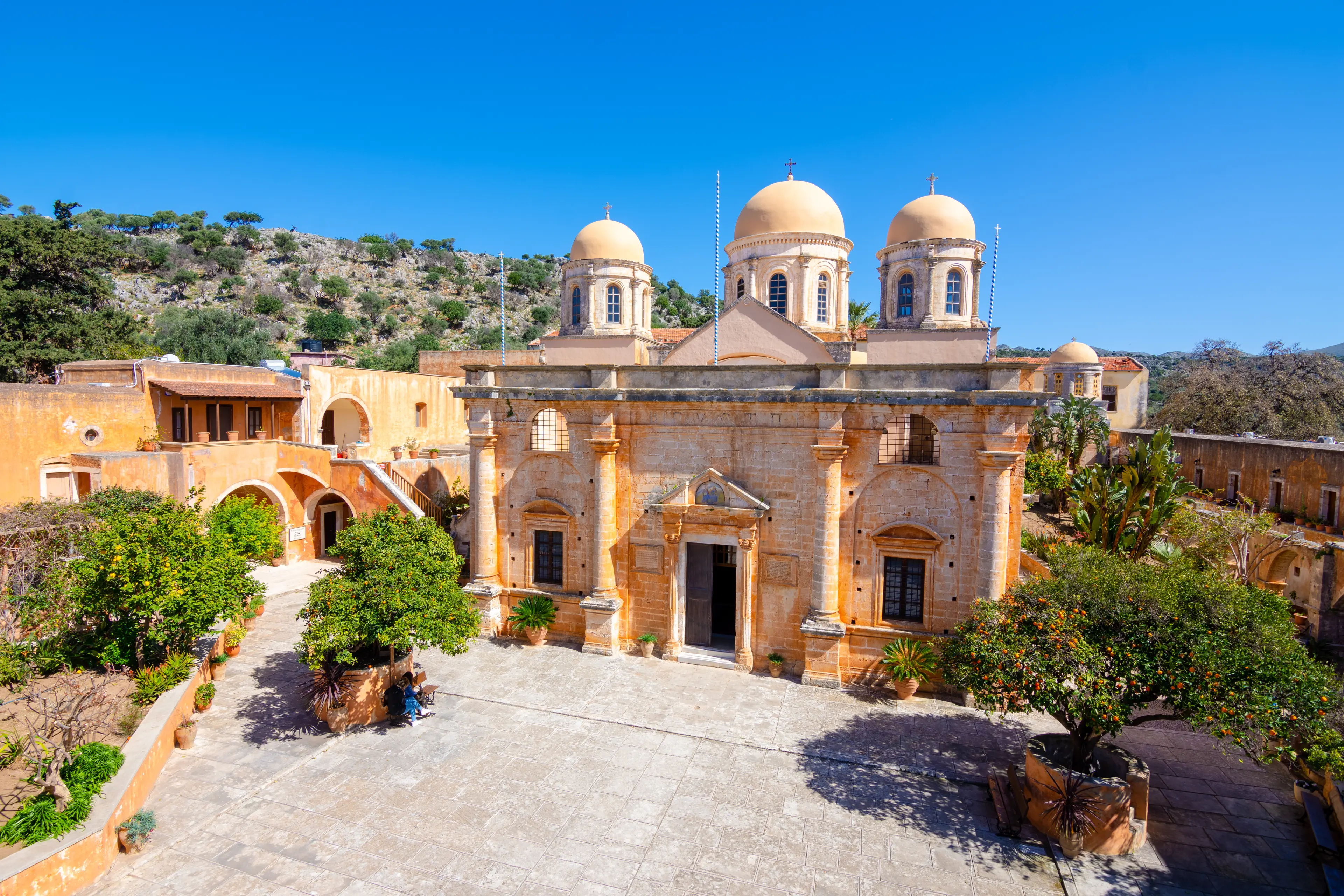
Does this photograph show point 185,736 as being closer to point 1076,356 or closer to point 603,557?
point 603,557

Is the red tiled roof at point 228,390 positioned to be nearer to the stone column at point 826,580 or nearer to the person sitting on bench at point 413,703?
the person sitting on bench at point 413,703

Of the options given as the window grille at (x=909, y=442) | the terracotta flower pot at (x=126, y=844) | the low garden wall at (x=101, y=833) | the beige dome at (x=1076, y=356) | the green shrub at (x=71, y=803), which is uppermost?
the beige dome at (x=1076, y=356)

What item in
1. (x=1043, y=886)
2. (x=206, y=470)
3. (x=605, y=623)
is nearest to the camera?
(x=1043, y=886)

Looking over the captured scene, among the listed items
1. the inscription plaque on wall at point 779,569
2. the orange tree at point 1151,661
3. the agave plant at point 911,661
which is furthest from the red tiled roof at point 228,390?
the orange tree at point 1151,661

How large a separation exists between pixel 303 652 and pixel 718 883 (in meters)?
7.21

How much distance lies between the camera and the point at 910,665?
11781 millimetres

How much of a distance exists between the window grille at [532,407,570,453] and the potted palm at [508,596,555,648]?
3644mm

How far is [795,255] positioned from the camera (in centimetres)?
1991

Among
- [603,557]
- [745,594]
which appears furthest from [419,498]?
[745,594]

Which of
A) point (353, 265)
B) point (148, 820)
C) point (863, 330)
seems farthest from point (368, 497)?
point (353, 265)

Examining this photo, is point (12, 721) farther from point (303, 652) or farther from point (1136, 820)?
point (1136, 820)

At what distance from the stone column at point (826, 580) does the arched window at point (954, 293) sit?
33.1 ft

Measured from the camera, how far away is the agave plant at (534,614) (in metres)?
14.1

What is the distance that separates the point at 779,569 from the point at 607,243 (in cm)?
1453
